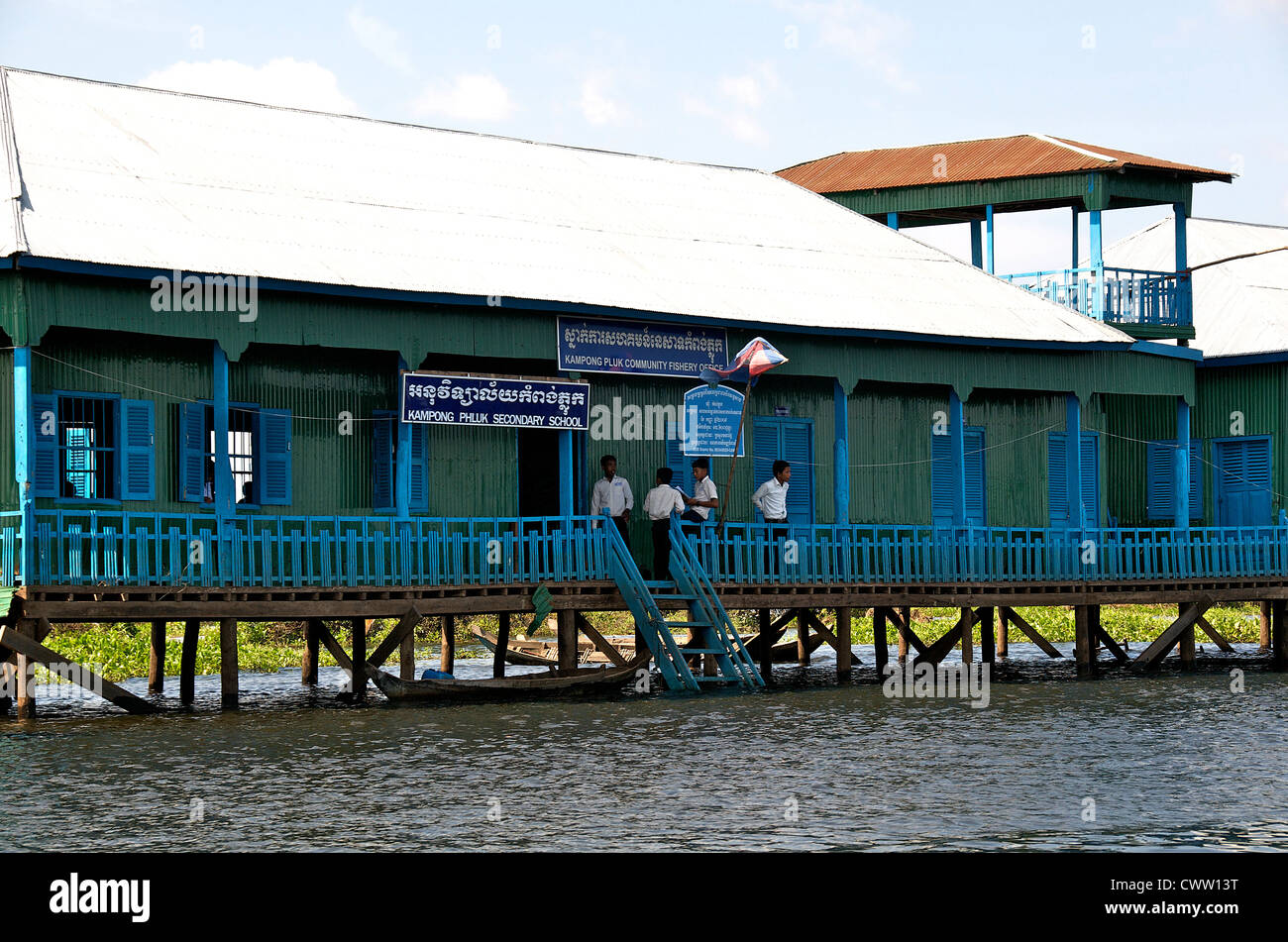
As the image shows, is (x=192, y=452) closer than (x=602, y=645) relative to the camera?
Yes

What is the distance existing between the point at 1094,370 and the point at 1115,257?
967cm

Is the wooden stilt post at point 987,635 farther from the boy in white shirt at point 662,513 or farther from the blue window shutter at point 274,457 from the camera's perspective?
the blue window shutter at point 274,457

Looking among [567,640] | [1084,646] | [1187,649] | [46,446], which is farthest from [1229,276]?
[46,446]

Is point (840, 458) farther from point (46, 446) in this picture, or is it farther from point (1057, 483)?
point (46, 446)

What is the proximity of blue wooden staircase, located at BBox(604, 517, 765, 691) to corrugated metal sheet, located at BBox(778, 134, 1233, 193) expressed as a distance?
1177 cm

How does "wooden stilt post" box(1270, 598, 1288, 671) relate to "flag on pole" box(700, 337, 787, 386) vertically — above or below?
below

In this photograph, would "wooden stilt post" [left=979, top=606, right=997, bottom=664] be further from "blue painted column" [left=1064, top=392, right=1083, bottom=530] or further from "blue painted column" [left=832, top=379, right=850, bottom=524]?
"blue painted column" [left=832, top=379, right=850, bottom=524]

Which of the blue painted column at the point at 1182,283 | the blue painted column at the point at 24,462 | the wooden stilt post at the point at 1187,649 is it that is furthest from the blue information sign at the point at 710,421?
the blue painted column at the point at 1182,283

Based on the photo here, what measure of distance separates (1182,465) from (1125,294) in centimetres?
340

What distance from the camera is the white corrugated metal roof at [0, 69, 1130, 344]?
21.4m

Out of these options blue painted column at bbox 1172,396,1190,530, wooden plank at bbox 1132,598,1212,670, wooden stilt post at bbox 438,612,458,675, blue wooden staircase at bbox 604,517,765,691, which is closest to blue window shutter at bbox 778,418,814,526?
blue wooden staircase at bbox 604,517,765,691

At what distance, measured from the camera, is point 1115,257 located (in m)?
37.2

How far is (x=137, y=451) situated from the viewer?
21172mm
